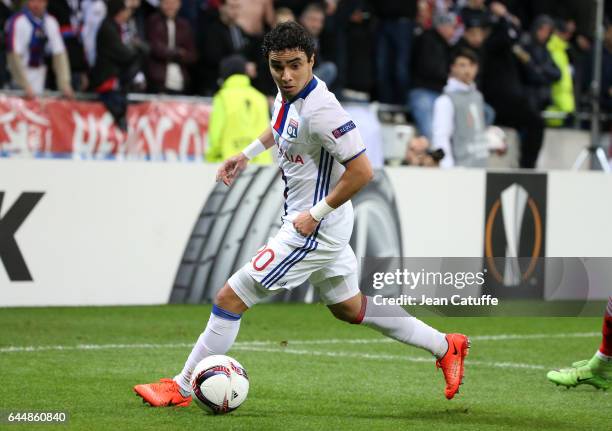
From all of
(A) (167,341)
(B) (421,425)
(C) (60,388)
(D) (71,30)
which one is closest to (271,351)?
(A) (167,341)

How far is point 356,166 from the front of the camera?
6.62 meters

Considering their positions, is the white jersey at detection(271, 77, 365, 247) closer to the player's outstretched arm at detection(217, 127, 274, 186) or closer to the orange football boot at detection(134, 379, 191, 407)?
the player's outstretched arm at detection(217, 127, 274, 186)

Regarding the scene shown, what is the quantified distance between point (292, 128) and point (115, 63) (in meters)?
8.61

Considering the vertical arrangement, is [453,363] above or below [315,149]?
below

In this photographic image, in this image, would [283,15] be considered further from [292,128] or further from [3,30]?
[292,128]

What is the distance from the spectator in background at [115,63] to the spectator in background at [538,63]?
5802mm

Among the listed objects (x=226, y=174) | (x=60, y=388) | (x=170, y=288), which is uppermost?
(x=226, y=174)

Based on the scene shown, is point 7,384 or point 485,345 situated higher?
point 7,384

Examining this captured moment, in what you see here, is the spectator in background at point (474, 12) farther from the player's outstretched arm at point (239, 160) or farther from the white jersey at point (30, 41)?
the player's outstretched arm at point (239, 160)

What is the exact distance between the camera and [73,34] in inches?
594

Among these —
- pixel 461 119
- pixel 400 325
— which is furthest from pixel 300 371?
pixel 461 119

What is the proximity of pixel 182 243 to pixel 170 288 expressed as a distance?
0.45m

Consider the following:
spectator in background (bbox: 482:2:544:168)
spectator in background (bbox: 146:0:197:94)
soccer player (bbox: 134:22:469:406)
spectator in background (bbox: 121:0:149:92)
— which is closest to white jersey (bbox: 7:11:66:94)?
spectator in background (bbox: 121:0:149:92)

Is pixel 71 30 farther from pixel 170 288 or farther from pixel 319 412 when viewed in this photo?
pixel 319 412
